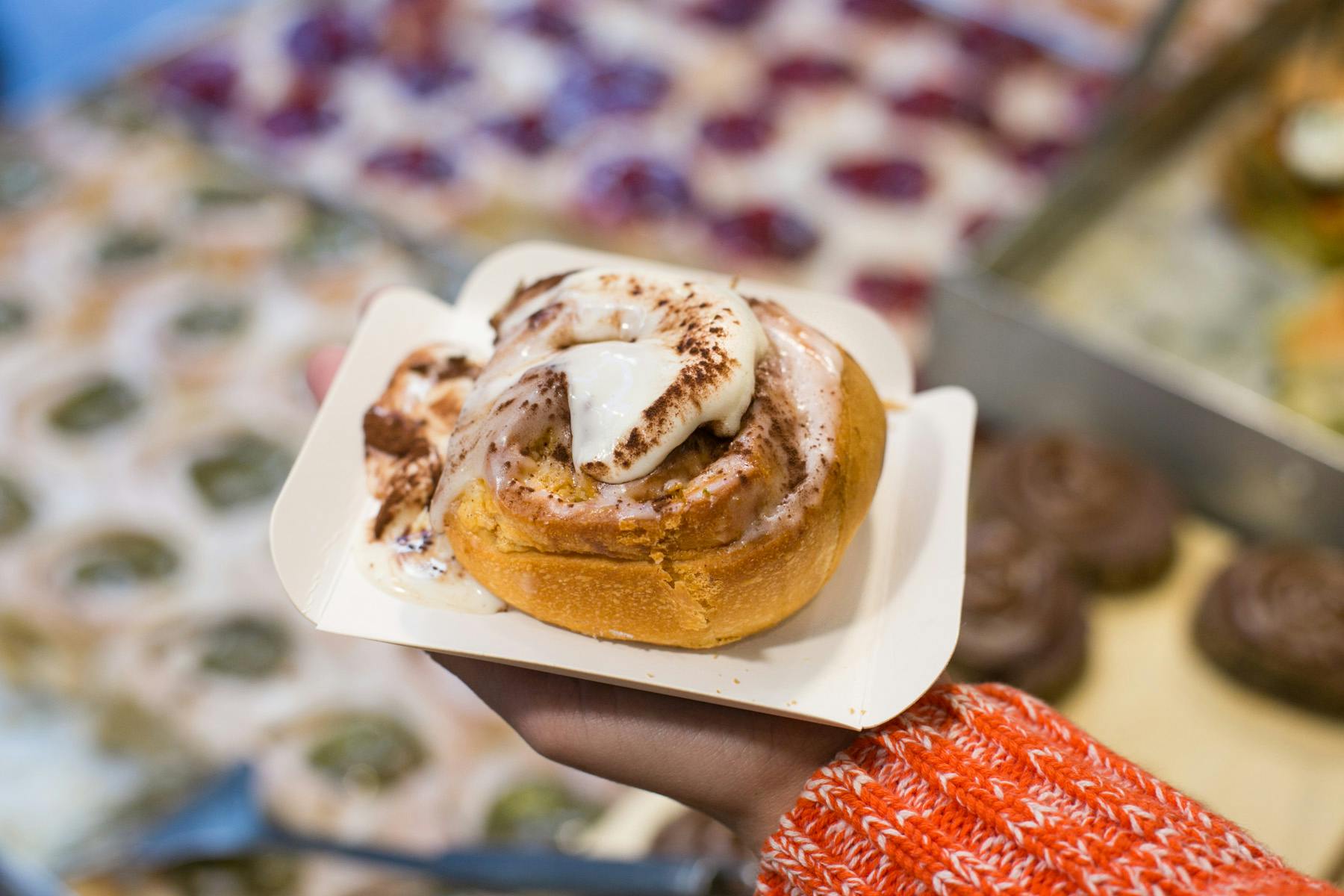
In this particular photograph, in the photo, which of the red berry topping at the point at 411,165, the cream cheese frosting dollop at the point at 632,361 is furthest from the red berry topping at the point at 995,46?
the cream cheese frosting dollop at the point at 632,361

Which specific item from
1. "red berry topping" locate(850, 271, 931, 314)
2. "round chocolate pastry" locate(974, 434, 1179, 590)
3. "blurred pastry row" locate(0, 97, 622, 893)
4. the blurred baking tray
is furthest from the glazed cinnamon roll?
"red berry topping" locate(850, 271, 931, 314)

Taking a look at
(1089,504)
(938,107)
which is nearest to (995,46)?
(938,107)

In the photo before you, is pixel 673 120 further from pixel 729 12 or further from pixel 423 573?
pixel 423 573

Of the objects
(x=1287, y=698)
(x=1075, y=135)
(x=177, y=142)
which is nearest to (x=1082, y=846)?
(x=1287, y=698)

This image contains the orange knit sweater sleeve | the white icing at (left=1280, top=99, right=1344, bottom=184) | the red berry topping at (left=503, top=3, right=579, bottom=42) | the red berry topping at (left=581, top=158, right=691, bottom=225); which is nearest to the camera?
the orange knit sweater sleeve

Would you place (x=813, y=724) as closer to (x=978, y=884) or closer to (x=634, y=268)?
(x=978, y=884)

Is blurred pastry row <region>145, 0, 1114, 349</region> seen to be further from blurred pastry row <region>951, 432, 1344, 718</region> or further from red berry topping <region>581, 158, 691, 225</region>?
blurred pastry row <region>951, 432, 1344, 718</region>
